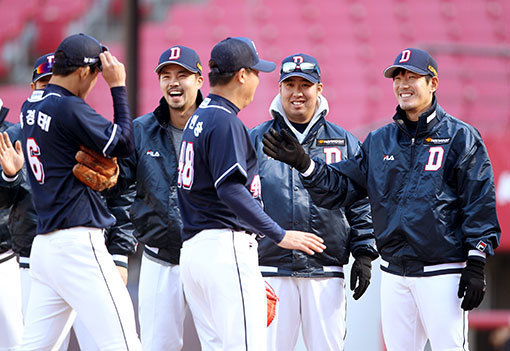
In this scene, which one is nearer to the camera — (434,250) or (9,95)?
(434,250)

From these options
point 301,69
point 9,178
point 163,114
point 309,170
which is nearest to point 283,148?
point 309,170

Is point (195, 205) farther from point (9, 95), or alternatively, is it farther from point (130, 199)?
point (9, 95)

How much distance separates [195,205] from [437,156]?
4.48 ft

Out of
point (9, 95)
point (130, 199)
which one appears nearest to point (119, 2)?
point (9, 95)

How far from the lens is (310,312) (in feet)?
14.5

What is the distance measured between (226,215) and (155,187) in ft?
3.44

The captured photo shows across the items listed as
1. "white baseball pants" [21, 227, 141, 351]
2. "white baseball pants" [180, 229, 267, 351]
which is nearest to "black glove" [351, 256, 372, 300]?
"white baseball pants" [180, 229, 267, 351]

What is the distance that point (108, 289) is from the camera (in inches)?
137

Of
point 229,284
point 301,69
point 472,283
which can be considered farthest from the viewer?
point 301,69

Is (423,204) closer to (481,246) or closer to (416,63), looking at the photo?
(481,246)

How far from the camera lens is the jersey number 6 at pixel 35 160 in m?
3.52

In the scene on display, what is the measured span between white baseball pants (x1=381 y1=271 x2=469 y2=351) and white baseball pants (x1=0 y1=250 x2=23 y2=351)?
2.17 metres

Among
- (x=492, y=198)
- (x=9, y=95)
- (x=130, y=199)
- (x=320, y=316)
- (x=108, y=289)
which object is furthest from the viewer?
(x=9, y=95)

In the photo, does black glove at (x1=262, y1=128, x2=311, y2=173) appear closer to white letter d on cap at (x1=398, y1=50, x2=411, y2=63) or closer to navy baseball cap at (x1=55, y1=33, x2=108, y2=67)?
white letter d on cap at (x1=398, y1=50, x2=411, y2=63)
